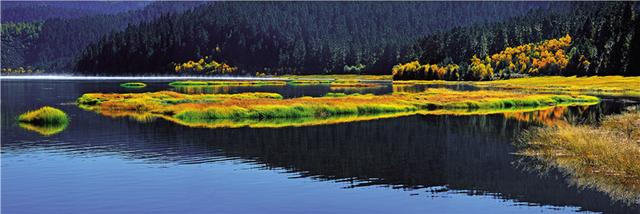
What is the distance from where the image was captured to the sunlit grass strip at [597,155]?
37781 mm

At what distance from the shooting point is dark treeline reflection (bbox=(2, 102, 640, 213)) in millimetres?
39656

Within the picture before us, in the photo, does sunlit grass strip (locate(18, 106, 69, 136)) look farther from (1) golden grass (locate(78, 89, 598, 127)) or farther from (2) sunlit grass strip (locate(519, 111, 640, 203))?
(2) sunlit grass strip (locate(519, 111, 640, 203))

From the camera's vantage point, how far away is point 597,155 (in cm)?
4491

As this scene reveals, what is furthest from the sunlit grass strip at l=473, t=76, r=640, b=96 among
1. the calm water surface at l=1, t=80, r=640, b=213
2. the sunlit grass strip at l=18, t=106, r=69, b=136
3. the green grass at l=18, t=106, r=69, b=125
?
the sunlit grass strip at l=18, t=106, r=69, b=136

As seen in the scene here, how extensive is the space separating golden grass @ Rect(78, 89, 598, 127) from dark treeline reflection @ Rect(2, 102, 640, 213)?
25.1ft

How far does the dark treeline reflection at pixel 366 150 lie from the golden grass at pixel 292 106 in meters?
7.64

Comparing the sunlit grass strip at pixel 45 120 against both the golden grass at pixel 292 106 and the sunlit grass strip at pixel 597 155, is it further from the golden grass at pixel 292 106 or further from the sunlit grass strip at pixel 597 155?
the sunlit grass strip at pixel 597 155

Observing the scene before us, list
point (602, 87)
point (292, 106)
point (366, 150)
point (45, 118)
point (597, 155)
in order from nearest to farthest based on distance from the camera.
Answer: point (597, 155), point (366, 150), point (45, 118), point (292, 106), point (602, 87)

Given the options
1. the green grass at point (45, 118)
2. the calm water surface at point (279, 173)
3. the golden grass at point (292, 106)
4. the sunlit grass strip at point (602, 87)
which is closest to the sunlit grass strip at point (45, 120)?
the green grass at point (45, 118)

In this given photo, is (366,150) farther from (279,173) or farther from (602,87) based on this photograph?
(602,87)

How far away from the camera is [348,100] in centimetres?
10112

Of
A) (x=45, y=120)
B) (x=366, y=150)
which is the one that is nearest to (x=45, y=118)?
(x=45, y=120)

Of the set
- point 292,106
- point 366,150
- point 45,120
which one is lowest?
point 366,150

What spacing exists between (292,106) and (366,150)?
1356 inches
